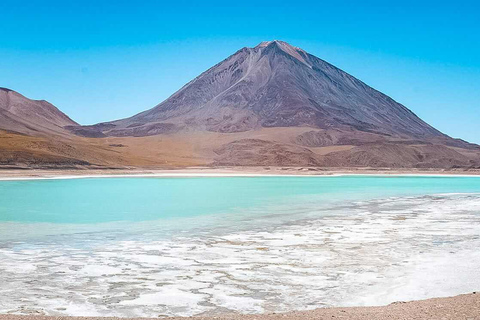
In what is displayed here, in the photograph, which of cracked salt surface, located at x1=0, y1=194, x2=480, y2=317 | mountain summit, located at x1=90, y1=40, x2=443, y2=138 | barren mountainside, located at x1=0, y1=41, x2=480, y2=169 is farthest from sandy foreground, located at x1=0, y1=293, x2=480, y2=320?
mountain summit, located at x1=90, y1=40, x2=443, y2=138

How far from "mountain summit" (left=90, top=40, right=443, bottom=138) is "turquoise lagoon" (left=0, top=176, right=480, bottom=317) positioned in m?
125

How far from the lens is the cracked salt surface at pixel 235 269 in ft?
24.7

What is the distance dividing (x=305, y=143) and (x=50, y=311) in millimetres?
117867

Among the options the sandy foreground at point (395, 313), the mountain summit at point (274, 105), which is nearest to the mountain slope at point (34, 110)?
the mountain summit at point (274, 105)

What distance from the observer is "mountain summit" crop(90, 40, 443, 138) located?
149875 mm

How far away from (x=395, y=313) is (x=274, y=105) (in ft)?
518

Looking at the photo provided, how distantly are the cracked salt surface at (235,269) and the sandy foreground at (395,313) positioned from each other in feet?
1.76

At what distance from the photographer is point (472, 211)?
818 inches

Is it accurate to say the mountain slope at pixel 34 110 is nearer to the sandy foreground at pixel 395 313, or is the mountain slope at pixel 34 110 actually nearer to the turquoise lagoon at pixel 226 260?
the turquoise lagoon at pixel 226 260

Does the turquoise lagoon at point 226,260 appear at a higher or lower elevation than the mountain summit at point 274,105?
lower

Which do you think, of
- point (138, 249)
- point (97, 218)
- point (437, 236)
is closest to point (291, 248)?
point (138, 249)

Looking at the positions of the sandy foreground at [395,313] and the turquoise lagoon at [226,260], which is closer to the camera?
the sandy foreground at [395,313]

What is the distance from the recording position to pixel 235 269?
31.9 ft

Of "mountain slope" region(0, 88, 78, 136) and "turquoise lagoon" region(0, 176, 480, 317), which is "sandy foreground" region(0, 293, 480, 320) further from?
"mountain slope" region(0, 88, 78, 136)
